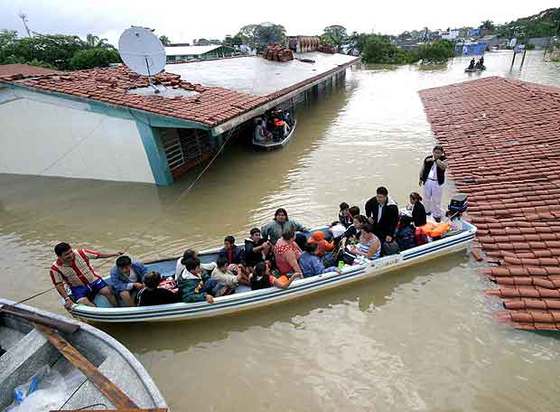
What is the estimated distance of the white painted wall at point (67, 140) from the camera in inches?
405

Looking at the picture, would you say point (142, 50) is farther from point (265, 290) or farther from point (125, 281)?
point (265, 290)

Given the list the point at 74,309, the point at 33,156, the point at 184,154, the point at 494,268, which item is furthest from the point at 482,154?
the point at 33,156

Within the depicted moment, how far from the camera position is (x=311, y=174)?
11.8 m

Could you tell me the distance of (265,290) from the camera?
5.69 m

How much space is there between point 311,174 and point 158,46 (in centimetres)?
584

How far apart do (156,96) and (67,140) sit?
3.10m

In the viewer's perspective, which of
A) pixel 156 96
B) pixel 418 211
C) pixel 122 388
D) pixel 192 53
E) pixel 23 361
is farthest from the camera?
pixel 192 53

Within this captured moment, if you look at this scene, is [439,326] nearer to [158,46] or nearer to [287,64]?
[158,46]

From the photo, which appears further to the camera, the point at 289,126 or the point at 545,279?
the point at 289,126

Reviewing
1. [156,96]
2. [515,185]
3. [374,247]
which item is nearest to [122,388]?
[374,247]

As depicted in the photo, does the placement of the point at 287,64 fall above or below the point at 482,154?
above

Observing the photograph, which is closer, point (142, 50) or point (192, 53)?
point (142, 50)

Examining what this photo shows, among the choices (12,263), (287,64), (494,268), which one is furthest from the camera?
(287,64)

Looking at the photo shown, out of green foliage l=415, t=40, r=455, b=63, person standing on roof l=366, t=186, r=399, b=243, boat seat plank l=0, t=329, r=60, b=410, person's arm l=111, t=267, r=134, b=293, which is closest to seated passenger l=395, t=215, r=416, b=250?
person standing on roof l=366, t=186, r=399, b=243
